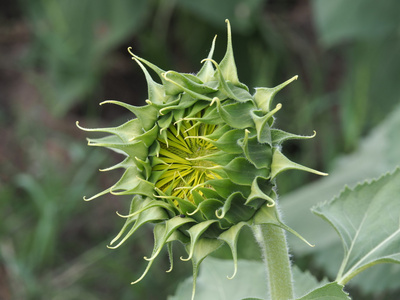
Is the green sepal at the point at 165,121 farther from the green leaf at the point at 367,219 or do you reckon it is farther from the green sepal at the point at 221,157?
the green leaf at the point at 367,219

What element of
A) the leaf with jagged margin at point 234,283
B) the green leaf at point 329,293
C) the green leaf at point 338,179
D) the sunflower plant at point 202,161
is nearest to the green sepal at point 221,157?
the sunflower plant at point 202,161

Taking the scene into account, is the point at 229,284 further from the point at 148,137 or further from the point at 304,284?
the point at 148,137

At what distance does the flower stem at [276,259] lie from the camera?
1.00 metres

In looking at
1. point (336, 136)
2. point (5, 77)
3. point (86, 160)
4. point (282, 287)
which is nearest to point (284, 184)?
point (336, 136)

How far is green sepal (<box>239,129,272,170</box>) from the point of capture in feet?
3.05

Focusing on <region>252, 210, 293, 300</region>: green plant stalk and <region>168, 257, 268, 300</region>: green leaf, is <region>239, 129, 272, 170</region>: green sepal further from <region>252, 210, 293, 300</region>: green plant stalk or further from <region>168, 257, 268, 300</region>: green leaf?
<region>168, 257, 268, 300</region>: green leaf

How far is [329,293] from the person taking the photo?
951 mm

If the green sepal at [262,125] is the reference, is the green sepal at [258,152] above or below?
below

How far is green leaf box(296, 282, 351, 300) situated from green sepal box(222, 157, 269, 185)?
207mm

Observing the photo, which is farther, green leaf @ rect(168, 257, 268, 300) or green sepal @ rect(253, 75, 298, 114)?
green leaf @ rect(168, 257, 268, 300)

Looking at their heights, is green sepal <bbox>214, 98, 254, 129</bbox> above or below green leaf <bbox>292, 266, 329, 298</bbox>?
above

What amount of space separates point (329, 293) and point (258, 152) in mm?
260

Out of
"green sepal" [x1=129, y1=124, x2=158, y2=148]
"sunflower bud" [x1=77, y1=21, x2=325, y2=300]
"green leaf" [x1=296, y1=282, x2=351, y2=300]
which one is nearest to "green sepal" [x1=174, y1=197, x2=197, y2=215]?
"sunflower bud" [x1=77, y1=21, x2=325, y2=300]

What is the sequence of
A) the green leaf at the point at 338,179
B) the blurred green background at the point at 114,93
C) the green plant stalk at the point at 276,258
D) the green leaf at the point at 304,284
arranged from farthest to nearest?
the blurred green background at the point at 114,93, the green leaf at the point at 338,179, the green leaf at the point at 304,284, the green plant stalk at the point at 276,258
